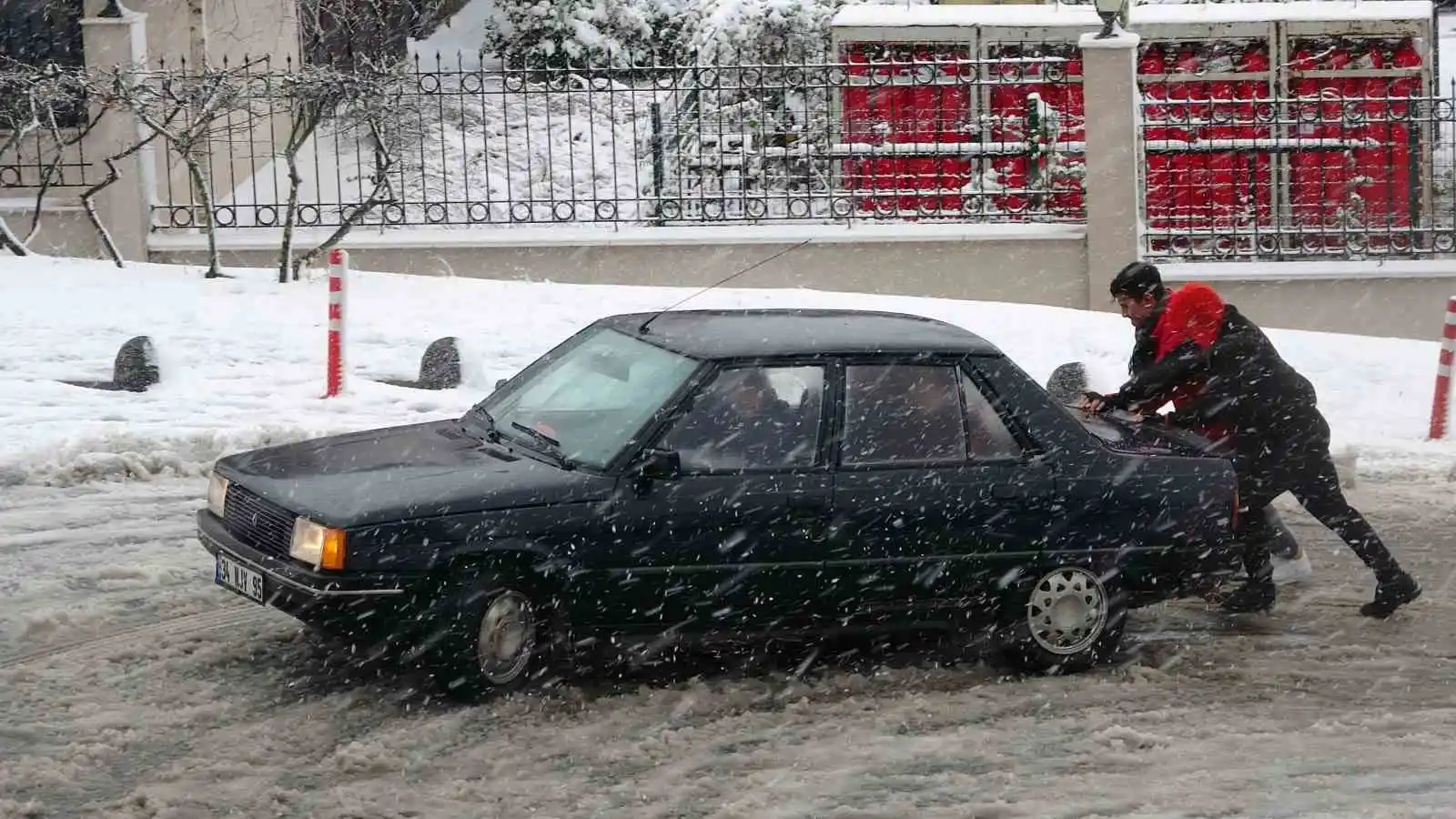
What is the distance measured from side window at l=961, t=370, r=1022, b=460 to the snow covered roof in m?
12.6

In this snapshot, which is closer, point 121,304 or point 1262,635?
point 1262,635

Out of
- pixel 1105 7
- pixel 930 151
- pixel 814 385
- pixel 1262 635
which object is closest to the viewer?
pixel 814 385

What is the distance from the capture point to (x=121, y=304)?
14.1m

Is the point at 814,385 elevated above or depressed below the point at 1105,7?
below

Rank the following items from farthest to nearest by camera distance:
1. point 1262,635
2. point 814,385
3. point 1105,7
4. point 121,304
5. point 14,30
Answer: point 14,30
point 1105,7
point 121,304
point 1262,635
point 814,385

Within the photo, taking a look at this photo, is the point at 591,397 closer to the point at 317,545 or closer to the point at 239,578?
the point at 317,545

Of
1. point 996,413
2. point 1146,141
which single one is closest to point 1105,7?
point 1146,141

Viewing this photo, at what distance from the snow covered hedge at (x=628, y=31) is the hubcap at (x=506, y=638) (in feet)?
52.4

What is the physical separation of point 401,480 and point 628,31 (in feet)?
60.0

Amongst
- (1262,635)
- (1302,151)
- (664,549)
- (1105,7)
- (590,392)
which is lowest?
(1262,635)

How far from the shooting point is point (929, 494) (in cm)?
659

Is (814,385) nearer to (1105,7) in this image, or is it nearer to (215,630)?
(215,630)

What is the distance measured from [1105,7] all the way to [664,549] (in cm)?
1087

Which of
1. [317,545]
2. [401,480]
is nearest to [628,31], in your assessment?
[401,480]
